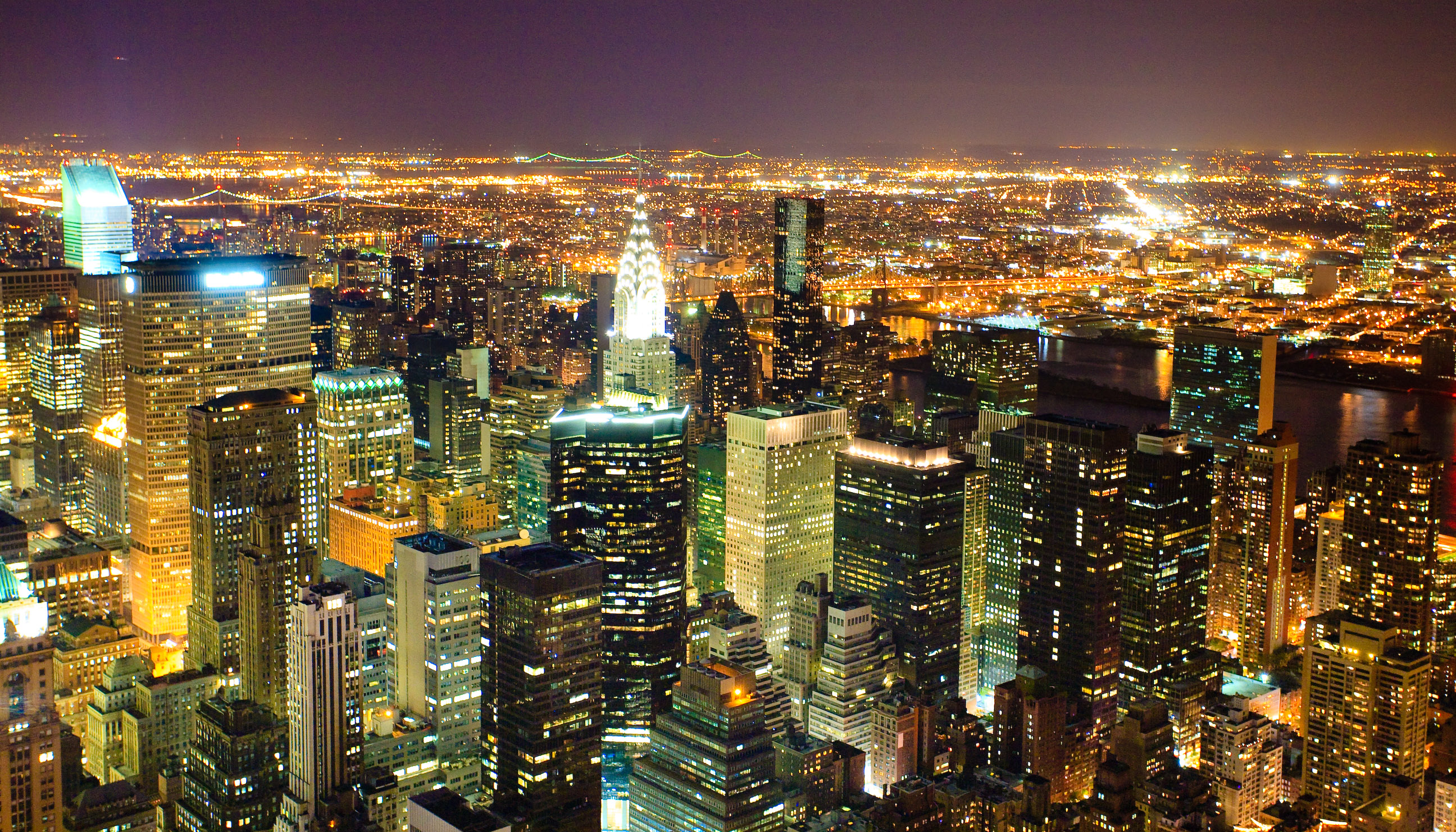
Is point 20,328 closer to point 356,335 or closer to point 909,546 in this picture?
point 356,335

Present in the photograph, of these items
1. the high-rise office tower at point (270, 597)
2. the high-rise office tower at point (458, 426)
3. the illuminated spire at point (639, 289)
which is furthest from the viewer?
the high-rise office tower at point (458, 426)

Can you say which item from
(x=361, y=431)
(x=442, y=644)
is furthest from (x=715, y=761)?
(x=361, y=431)

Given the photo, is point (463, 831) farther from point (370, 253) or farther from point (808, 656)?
point (370, 253)

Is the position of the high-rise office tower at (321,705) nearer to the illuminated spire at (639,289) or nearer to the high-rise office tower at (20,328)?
the illuminated spire at (639,289)

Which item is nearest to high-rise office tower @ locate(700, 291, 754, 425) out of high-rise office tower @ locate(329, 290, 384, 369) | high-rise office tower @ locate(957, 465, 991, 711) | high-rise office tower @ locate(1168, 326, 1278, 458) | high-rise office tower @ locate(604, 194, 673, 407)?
high-rise office tower @ locate(604, 194, 673, 407)

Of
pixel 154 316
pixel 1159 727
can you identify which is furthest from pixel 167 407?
pixel 1159 727

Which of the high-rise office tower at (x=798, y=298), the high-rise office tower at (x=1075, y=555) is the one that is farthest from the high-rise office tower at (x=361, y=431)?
the high-rise office tower at (x=1075, y=555)
